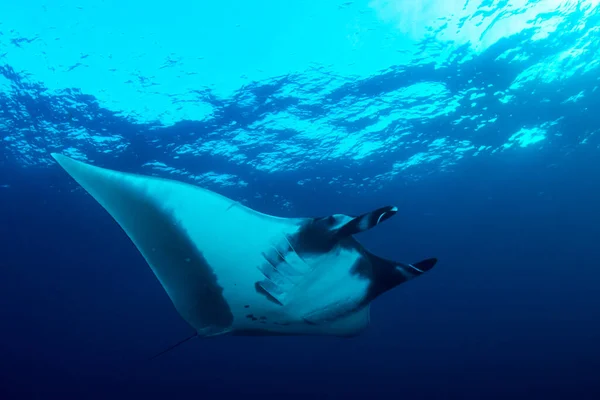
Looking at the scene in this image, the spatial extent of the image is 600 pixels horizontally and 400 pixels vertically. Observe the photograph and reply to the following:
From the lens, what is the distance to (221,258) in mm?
2836

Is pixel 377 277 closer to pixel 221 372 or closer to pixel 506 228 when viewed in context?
pixel 506 228

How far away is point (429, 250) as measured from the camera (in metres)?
21.4

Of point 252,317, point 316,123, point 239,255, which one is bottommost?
point 252,317

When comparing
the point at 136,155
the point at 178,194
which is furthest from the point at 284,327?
the point at 136,155

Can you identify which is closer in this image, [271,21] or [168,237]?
[168,237]

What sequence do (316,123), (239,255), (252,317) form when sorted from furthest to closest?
(316,123), (252,317), (239,255)

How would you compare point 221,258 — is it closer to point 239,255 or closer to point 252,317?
point 239,255

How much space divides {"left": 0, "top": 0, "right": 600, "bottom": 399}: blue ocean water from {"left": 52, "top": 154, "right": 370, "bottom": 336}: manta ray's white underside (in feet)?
18.6

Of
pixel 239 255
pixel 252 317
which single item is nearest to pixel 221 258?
pixel 239 255

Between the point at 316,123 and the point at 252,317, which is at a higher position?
the point at 316,123

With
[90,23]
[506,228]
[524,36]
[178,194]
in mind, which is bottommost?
[178,194]

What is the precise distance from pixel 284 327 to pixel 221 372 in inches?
1543

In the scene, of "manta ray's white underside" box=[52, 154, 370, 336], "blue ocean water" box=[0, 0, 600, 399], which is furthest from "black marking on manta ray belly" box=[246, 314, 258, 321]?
"blue ocean water" box=[0, 0, 600, 399]

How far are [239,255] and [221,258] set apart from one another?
153 mm
